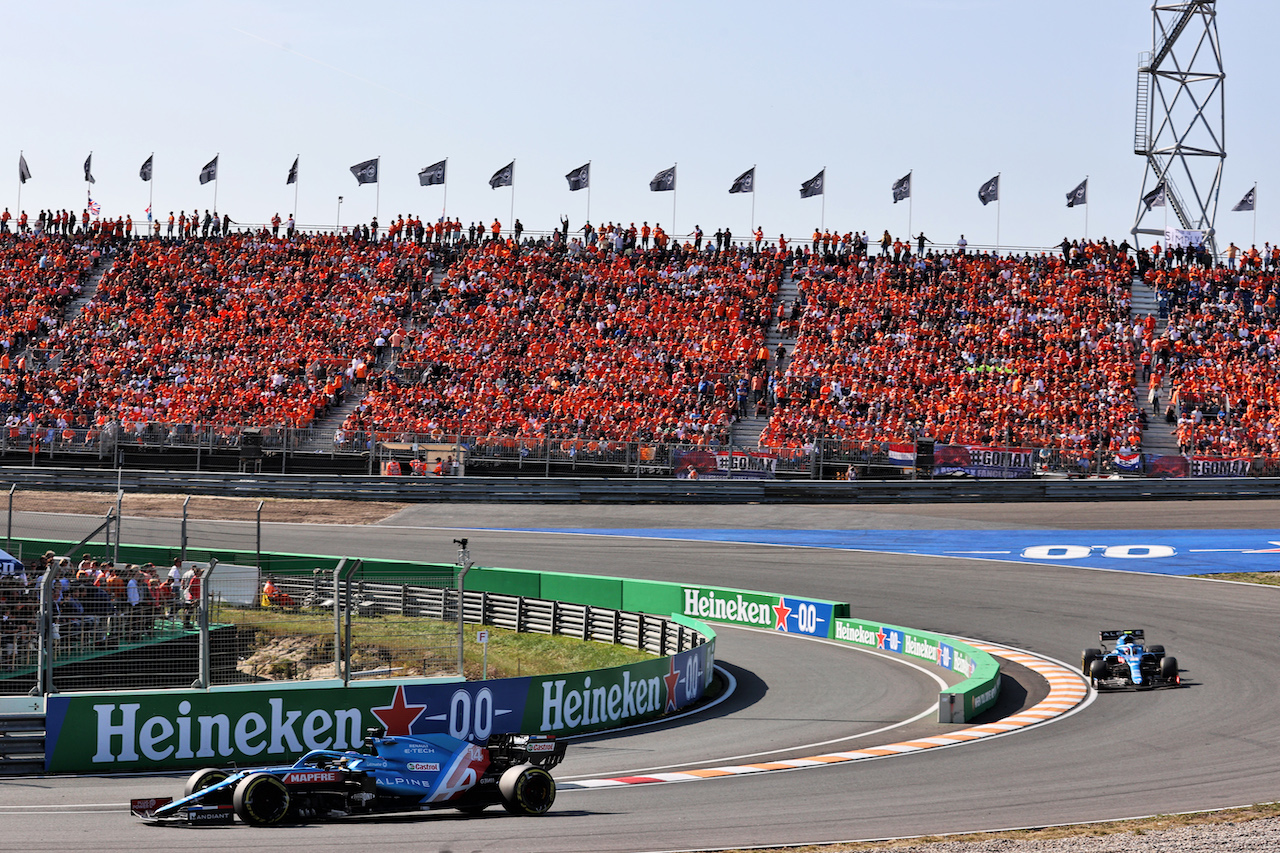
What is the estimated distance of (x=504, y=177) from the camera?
168 ft

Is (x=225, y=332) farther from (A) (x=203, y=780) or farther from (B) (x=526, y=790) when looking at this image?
(B) (x=526, y=790)

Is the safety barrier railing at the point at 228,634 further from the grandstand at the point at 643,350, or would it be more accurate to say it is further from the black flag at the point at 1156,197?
the black flag at the point at 1156,197

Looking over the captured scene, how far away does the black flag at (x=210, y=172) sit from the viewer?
179 feet

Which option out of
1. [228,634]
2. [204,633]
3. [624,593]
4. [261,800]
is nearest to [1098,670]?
[624,593]

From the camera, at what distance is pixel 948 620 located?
23.8 metres

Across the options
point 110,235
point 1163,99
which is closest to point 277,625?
point 110,235

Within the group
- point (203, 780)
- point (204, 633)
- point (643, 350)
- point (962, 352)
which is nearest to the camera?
point (203, 780)

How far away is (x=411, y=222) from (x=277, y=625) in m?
33.9

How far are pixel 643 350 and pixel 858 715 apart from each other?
76.9ft

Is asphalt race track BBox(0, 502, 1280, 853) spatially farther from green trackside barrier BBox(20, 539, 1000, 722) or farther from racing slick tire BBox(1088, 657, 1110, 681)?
green trackside barrier BBox(20, 539, 1000, 722)

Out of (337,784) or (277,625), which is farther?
(277,625)

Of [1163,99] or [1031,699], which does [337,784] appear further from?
[1163,99]

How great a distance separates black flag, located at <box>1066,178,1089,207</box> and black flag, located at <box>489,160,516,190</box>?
20.6 m

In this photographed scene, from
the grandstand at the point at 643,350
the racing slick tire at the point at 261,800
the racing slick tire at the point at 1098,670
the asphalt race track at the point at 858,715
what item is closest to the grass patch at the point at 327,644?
the asphalt race track at the point at 858,715
